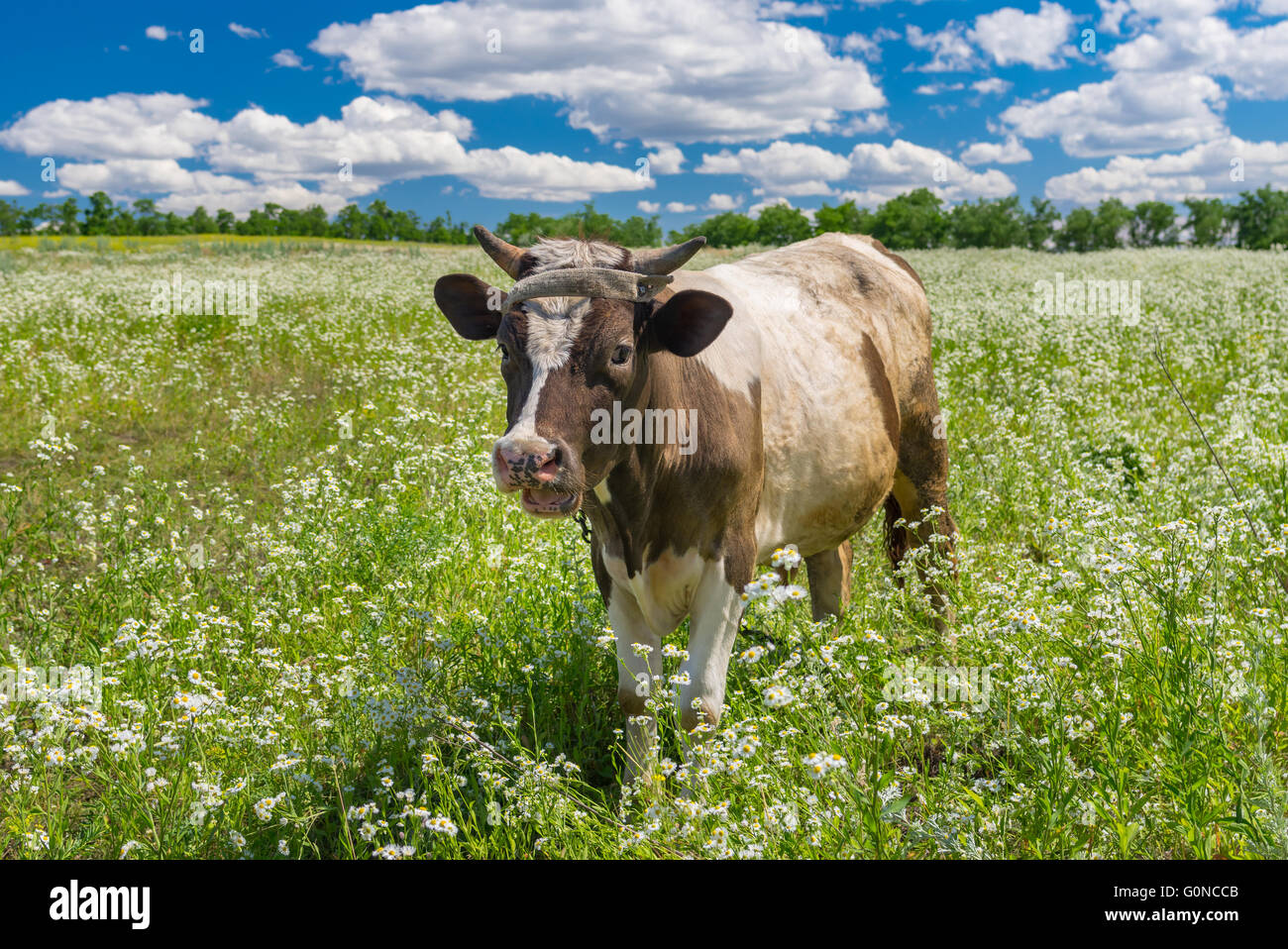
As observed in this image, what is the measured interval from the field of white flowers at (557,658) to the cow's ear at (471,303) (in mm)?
1354

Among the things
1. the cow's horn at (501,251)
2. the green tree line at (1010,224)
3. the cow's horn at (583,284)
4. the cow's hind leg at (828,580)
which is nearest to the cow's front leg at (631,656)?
the cow's horn at (583,284)

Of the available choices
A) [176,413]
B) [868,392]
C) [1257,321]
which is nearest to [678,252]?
[868,392]

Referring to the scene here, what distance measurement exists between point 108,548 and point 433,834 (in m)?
3.45

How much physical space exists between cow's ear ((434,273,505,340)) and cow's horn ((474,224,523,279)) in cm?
17

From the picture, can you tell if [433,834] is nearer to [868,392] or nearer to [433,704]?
[433,704]

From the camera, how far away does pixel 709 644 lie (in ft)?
11.5

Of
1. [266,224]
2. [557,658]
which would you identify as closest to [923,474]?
[557,658]

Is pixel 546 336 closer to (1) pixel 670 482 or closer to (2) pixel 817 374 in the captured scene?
(1) pixel 670 482

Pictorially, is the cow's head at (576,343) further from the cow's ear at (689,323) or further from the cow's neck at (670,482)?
the cow's neck at (670,482)

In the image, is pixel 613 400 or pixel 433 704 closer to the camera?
pixel 613 400

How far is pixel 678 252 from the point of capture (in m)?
3.27

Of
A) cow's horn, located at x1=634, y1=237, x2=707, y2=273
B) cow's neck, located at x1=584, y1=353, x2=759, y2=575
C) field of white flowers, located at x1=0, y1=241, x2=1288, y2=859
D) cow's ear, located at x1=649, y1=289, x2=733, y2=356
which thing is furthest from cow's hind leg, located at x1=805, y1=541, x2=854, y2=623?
cow's horn, located at x1=634, y1=237, x2=707, y2=273
